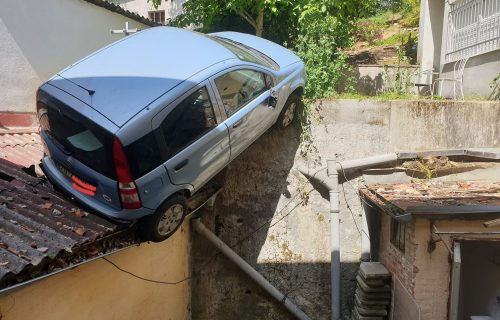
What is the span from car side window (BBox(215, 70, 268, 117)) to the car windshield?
0.25 metres

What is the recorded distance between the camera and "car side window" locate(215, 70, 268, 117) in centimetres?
569

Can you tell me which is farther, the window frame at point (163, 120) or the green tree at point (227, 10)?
the green tree at point (227, 10)

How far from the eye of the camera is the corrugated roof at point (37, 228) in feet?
12.2

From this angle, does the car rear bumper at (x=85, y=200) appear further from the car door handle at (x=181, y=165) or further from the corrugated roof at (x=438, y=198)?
the corrugated roof at (x=438, y=198)

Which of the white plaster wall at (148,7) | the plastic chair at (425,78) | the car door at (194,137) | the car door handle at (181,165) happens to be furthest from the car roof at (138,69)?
the white plaster wall at (148,7)

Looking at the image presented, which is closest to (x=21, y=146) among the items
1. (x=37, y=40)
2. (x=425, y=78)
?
(x=37, y=40)

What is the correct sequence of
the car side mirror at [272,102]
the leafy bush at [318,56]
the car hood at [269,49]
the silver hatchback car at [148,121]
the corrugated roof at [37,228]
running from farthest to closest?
the leafy bush at [318,56]
the car hood at [269,49]
the car side mirror at [272,102]
the silver hatchback car at [148,121]
the corrugated roof at [37,228]

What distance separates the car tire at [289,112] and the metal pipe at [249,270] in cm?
216

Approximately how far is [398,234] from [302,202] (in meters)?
1.92

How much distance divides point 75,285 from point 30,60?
5318 millimetres

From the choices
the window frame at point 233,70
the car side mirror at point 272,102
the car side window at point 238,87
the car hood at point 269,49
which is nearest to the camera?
the window frame at point 233,70

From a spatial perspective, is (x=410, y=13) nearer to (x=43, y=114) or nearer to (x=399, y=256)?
(x=399, y=256)

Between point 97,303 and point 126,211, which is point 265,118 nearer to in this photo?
point 126,211

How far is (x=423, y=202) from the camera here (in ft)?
19.3
